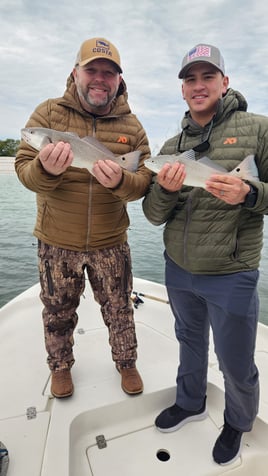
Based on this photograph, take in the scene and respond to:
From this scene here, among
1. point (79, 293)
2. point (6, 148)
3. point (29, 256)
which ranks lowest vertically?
point (29, 256)

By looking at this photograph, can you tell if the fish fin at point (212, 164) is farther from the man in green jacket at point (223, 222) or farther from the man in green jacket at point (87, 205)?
the man in green jacket at point (87, 205)

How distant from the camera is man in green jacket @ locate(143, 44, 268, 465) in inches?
76.1

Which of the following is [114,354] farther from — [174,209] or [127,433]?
[174,209]

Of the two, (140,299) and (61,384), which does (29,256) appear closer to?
(140,299)

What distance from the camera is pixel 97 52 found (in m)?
2.20

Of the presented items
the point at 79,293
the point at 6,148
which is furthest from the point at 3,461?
the point at 6,148

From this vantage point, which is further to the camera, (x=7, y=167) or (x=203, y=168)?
(x=7, y=167)

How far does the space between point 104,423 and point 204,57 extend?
3014mm

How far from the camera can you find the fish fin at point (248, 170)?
181cm

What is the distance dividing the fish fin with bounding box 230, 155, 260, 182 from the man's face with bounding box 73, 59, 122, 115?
118 cm

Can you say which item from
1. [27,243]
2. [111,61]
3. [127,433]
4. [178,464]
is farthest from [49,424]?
[27,243]

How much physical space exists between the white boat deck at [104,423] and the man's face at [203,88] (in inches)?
95.9

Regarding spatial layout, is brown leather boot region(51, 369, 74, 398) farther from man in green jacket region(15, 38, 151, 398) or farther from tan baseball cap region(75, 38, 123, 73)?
tan baseball cap region(75, 38, 123, 73)

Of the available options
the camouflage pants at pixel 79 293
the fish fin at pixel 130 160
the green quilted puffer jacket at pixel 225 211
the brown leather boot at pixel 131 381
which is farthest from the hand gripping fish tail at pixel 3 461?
the fish fin at pixel 130 160
